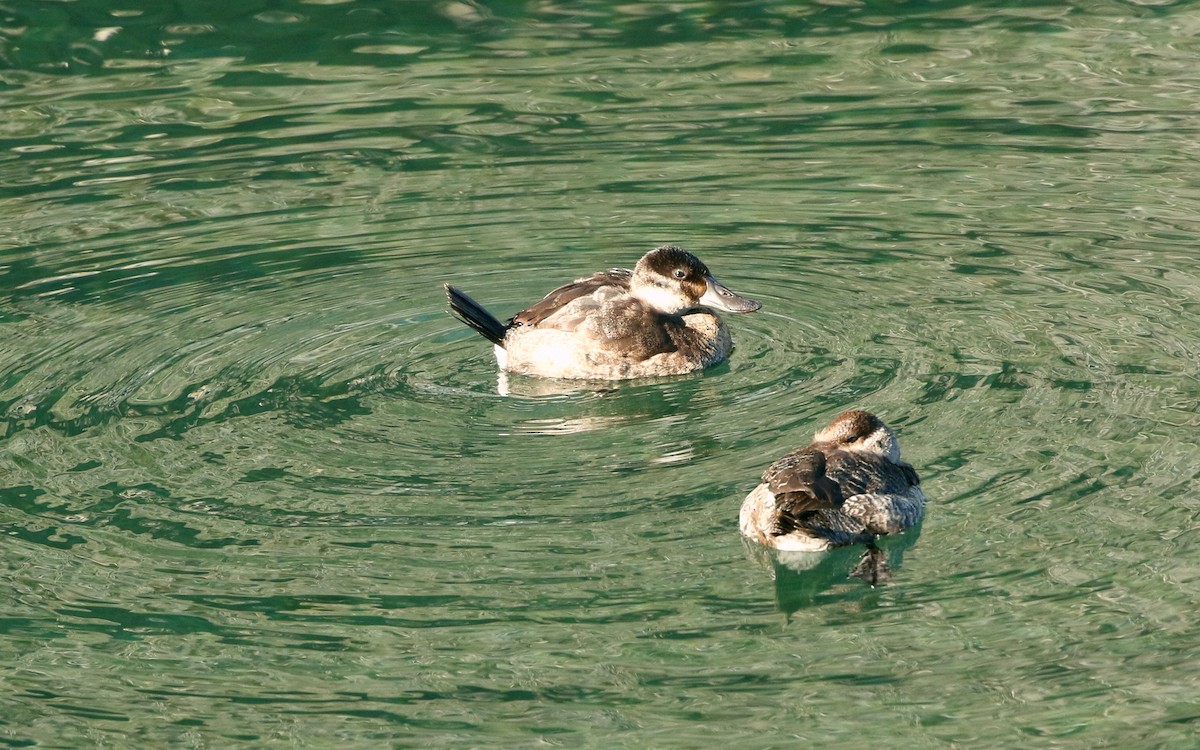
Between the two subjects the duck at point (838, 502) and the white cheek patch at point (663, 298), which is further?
the white cheek patch at point (663, 298)

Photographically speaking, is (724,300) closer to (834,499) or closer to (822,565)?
(834,499)

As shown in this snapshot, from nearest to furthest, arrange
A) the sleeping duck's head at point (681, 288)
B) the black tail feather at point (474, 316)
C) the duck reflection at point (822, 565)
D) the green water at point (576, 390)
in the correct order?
the green water at point (576, 390), the duck reflection at point (822, 565), the black tail feather at point (474, 316), the sleeping duck's head at point (681, 288)

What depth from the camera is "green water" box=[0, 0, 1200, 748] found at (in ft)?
24.1

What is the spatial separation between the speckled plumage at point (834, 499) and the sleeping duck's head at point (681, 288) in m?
2.77

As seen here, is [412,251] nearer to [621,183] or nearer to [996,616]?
[621,183]

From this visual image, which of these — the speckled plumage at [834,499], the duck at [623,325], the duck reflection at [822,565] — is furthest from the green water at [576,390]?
the duck at [623,325]

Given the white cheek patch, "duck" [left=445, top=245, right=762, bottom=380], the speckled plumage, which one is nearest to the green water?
the speckled plumage

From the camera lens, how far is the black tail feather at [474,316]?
1088 centimetres

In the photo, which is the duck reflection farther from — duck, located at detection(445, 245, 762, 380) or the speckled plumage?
duck, located at detection(445, 245, 762, 380)

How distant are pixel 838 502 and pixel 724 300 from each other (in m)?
3.21

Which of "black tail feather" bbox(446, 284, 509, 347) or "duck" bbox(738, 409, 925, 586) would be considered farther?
"black tail feather" bbox(446, 284, 509, 347)

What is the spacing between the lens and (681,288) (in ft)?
37.4

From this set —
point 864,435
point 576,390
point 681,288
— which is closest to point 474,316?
point 576,390

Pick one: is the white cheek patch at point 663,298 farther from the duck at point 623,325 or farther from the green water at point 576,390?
the green water at point 576,390
